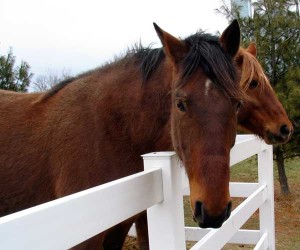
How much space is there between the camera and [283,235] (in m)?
6.76

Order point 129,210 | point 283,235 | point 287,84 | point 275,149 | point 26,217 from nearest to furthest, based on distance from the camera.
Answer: point 26,217
point 129,210
point 283,235
point 287,84
point 275,149

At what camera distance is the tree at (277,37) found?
25.5ft

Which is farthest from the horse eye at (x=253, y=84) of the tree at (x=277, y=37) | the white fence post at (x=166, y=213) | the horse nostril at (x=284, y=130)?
the tree at (x=277, y=37)

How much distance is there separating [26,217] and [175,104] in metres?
1.23

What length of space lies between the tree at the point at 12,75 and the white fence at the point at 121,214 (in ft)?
23.3

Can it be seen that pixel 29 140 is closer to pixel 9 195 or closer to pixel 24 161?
pixel 24 161

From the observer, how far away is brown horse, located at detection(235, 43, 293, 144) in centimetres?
372

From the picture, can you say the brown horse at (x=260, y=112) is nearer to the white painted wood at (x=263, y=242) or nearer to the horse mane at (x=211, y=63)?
the white painted wood at (x=263, y=242)

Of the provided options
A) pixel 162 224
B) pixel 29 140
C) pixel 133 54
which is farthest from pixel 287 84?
pixel 162 224

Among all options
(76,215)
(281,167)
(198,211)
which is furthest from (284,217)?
(76,215)

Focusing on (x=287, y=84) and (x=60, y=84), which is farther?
(x=287, y=84)

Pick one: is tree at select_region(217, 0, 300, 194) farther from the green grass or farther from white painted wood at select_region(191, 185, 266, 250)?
white painted wood at select_region(191, 185, 266, 250)

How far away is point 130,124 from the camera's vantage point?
2766 millimetres

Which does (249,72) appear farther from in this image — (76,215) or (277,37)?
(277,37)
